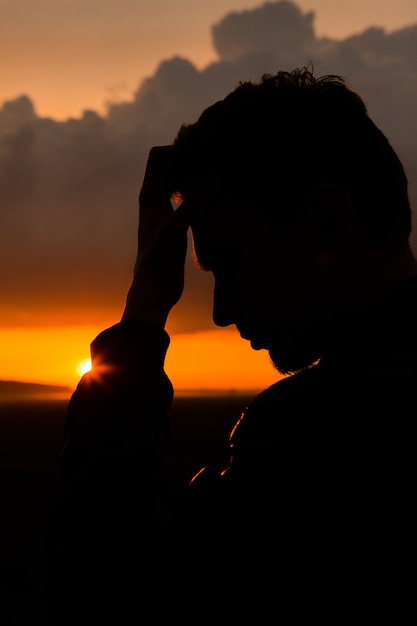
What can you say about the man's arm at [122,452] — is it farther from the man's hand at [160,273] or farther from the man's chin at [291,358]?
the man's chin at [291,358]

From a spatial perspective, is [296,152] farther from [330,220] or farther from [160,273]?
[160,273]

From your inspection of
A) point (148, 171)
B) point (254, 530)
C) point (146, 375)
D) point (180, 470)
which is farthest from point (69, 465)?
point (180, 470)

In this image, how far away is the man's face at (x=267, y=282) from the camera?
1779 millimetres

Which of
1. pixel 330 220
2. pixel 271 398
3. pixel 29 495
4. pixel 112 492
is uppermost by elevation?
pixel 330 220

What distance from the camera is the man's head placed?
1.77 metres

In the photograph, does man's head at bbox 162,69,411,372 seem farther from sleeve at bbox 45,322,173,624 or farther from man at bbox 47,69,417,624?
sleeve at bbox 45,322,173,624

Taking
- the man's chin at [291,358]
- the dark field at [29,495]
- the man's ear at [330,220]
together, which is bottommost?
the dark field at [29,495]

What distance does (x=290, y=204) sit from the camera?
6.05ft

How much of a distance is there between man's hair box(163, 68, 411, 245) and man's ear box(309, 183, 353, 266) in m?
0.05

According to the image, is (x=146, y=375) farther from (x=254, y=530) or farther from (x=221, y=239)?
(x=254, y=530)

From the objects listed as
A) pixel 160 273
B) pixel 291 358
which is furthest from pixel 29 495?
pixel 291 358

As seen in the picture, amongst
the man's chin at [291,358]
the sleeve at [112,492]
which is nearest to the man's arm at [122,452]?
the sleeve at [112,492]

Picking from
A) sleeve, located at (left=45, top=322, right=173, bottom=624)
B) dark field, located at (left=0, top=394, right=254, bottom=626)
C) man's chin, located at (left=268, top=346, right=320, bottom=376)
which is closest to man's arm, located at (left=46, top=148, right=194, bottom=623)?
sleeve, located at (left=45, top=322, right=173, bottom=624)

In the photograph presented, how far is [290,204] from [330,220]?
0.39 ft
